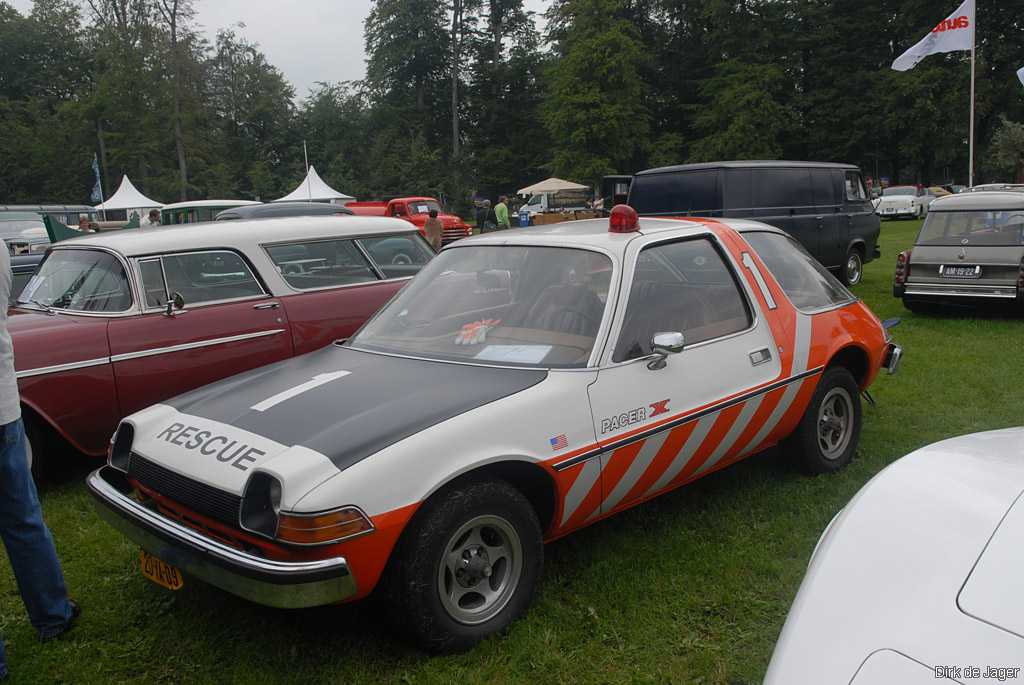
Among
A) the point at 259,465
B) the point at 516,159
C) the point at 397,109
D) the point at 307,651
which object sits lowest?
the point at 307,651

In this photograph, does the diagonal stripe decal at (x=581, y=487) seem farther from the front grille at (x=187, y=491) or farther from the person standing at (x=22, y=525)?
the person standing at (x=22, y=525)

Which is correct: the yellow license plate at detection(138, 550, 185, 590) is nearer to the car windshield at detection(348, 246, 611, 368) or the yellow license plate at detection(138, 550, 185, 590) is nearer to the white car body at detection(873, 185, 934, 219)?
the car windshield at detection(348, 246, 611, 368)

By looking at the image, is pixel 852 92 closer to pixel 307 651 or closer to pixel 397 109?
pixel 397 109

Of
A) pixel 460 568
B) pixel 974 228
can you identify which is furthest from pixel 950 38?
pixel 460 568

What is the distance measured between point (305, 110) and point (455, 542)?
65.7 meters

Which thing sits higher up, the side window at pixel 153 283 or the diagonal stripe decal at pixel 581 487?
the side window at pixel 153 283

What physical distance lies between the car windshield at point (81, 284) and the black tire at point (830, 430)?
14.6ft

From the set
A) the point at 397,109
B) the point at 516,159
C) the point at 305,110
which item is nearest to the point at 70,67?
the point at 305,110

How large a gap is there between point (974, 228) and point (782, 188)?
2946 millimetres

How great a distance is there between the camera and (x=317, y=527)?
103 inches

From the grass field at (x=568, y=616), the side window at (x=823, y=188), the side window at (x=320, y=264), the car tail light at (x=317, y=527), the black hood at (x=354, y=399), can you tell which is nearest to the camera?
the car tail light at (x=317, y=527)

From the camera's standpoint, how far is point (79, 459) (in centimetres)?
559

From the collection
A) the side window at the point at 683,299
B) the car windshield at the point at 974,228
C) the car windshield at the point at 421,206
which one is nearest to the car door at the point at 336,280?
the side window at the point at 683,299

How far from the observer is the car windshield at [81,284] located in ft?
17.6
